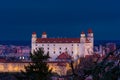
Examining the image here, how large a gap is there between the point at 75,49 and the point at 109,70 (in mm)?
69657

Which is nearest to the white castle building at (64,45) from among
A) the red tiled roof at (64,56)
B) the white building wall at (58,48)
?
the white building wall at (58,48)

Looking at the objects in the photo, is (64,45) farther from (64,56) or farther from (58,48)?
(64,56)

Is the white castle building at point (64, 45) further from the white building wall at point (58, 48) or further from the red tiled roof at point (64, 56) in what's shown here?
the red tiled roof at point (64, 56)

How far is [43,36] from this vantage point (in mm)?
78812

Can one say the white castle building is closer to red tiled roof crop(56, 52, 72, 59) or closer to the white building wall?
the white building wall

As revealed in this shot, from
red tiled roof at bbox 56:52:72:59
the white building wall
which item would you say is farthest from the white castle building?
red tiled roof at bbox 56:52:72:59

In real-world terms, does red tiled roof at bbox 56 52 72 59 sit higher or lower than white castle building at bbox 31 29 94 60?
lower

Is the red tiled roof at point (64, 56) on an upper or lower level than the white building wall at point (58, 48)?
lower

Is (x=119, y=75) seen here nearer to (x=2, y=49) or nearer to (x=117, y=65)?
(x=117, y=65)

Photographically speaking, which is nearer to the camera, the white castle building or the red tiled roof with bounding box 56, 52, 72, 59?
the red tiled roof with bounding box 56, 52, 72, 59

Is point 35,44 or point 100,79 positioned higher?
point 35,44

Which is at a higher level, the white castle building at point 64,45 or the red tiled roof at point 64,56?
the white castle building at point 64,45

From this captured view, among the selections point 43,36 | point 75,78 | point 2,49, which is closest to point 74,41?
point 43,36

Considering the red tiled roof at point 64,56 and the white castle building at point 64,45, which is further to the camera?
the white castle building at point 64,45
